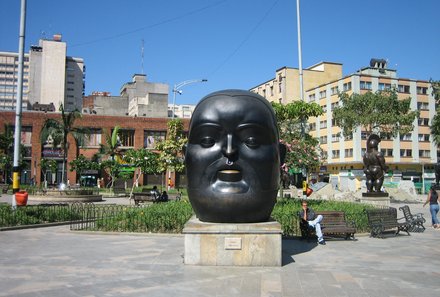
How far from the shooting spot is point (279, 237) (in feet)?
31.9

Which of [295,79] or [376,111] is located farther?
[295,79]

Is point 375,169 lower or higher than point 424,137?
lower

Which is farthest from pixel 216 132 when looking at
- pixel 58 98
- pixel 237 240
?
pixel 58 98

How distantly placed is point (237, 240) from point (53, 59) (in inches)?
3871

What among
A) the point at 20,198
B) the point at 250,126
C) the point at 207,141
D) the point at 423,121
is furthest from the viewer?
the point at 423,121

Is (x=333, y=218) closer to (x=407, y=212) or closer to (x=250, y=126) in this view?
(x=407, y=212)

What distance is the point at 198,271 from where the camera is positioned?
933cm

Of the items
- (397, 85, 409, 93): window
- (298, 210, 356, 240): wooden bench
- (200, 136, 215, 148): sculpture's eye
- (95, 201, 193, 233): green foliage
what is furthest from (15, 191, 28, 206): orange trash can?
(397, 85, 409, 93): window

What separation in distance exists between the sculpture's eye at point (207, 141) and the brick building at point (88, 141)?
150 feet

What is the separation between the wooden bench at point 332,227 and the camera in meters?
13.8

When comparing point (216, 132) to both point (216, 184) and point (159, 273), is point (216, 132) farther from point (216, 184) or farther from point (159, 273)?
point (159, 273)

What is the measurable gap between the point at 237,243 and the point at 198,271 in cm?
106

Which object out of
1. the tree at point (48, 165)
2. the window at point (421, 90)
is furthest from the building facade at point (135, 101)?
the window at point (421, 90)

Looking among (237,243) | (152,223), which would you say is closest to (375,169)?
(152,223)
